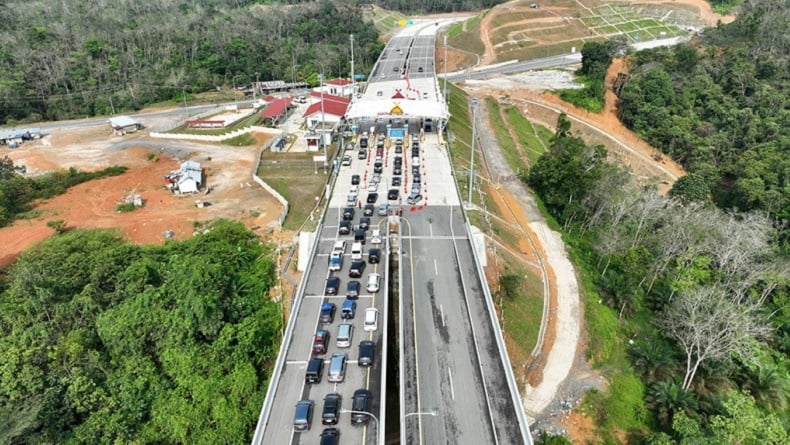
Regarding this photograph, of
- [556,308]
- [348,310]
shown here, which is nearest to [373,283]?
[348,310]

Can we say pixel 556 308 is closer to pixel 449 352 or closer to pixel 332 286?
pixel 449 352

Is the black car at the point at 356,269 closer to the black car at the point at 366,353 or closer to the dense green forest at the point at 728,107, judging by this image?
the black car at the point at 366,353

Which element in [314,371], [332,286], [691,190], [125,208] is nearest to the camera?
[314,371]

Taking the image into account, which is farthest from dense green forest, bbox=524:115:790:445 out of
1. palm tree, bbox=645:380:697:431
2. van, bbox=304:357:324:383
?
van, bbox=304:357:324:383

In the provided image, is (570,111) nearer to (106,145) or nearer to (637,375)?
(637,375)

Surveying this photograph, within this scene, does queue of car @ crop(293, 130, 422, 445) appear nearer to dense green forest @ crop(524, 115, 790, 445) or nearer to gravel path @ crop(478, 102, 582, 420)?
gravel path @ crop(478, 102, 582, 420)

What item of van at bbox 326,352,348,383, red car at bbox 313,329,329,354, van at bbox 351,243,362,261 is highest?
van at bbox 351,243,362,261
